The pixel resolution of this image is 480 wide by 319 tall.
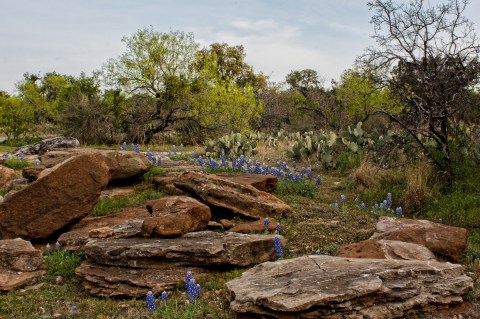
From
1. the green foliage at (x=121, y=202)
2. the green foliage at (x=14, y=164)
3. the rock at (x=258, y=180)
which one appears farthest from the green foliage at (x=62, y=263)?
the green foliage at (x=14, y=164)

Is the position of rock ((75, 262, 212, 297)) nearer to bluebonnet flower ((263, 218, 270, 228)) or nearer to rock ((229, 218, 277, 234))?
rock ((229, 218, 277, 234))

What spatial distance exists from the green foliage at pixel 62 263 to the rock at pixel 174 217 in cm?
96

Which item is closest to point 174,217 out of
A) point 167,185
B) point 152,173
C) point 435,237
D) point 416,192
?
point 167,185

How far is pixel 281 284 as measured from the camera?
4426 mm

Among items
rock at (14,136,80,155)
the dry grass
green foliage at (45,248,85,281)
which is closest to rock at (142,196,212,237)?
green foliage at (45,248,85,281)

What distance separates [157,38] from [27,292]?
21.3m

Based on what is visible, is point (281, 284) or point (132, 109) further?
point (132, 109)

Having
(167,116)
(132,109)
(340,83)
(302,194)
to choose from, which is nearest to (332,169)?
(302,194)

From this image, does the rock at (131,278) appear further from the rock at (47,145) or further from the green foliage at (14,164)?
the rock at (47,145)

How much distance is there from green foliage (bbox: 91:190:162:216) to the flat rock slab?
2021mm

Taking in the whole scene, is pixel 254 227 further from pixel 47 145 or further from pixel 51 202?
pixel 47 145

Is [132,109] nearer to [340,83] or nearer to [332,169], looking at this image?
[332,169]

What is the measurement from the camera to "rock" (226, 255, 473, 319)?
403cm

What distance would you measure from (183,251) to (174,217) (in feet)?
2.39
